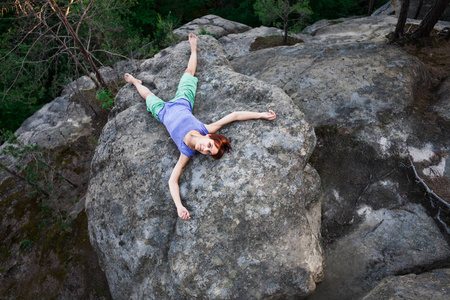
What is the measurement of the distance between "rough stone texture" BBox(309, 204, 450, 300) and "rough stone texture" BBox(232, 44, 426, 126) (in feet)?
6.62

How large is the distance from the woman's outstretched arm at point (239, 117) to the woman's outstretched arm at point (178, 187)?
0.78 m

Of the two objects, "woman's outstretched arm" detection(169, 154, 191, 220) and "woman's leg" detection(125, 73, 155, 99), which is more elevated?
"woman's leg" detection(125, 73, 155, 99)

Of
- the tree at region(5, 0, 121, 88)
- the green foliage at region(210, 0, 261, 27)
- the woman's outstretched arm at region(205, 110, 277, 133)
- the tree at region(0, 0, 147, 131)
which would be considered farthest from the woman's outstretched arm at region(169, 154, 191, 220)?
the green foliage at region(210, 0, 261, 27)

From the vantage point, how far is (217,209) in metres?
3.98

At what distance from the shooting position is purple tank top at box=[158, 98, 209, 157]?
4.53 m

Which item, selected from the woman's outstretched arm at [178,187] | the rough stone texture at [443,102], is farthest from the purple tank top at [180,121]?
the rough stone texture at [443,102]

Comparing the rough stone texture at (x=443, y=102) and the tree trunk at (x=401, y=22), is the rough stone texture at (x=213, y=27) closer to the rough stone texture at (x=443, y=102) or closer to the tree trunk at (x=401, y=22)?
the tree trunk at (x=401, y=22)

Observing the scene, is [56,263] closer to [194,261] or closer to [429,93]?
[194,261]

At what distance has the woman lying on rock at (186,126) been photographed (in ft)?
13.4

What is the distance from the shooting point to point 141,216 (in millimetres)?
4461

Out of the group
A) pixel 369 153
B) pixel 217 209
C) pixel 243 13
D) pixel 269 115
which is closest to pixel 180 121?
pixel 269 115

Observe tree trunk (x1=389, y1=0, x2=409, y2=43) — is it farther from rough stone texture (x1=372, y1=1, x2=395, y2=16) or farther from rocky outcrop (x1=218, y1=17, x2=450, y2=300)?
rough stone texture (x1=372, y1=1, x2=395, y2=16)

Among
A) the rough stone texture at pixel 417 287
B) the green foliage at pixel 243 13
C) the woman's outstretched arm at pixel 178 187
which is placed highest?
the woman's outstretched arm at pixel 178 187

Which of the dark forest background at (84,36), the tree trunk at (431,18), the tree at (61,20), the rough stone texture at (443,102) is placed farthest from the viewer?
the dark forest background at (84,36)
